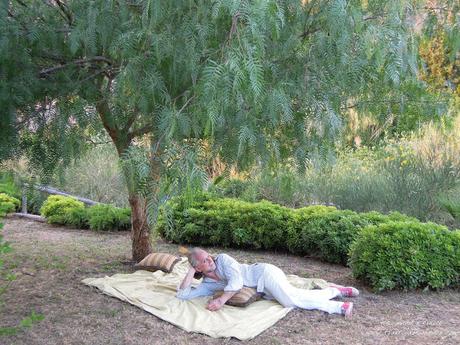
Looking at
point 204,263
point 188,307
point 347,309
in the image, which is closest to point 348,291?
point 347,309

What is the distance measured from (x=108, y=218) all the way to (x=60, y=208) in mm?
1186

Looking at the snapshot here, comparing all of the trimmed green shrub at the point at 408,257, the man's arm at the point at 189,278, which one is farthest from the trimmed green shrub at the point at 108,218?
the trimmed green shrub at the point at 408,257

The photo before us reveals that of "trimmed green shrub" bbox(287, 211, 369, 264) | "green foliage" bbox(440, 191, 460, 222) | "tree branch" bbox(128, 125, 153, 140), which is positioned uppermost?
"tree branch" bbox(128, 125, 153, 140)

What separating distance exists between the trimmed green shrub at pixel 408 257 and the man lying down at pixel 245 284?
1.91 ft

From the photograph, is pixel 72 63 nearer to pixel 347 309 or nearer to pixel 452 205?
pixel 347 309

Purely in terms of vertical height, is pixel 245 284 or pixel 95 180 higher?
pixel 95 180

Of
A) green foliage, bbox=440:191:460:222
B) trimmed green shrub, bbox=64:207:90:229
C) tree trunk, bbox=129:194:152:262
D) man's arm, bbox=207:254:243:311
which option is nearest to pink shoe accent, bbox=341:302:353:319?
man's arm, bbox=207:254:243:311

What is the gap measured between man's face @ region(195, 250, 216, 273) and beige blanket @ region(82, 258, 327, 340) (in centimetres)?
33

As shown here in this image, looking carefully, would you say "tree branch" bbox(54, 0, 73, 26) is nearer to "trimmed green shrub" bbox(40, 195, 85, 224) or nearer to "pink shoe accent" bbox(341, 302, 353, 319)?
"pink shoe accent" bbox(341, 302, 353, 319)

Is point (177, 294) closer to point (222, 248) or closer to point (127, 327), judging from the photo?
point (127, 327)

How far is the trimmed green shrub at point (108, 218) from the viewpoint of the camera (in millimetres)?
9500

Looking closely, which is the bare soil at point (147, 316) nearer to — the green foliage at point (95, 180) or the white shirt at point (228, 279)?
the white shirt at point (228, 279)

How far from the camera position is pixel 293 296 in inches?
212

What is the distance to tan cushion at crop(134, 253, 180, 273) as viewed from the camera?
647 centimetres
